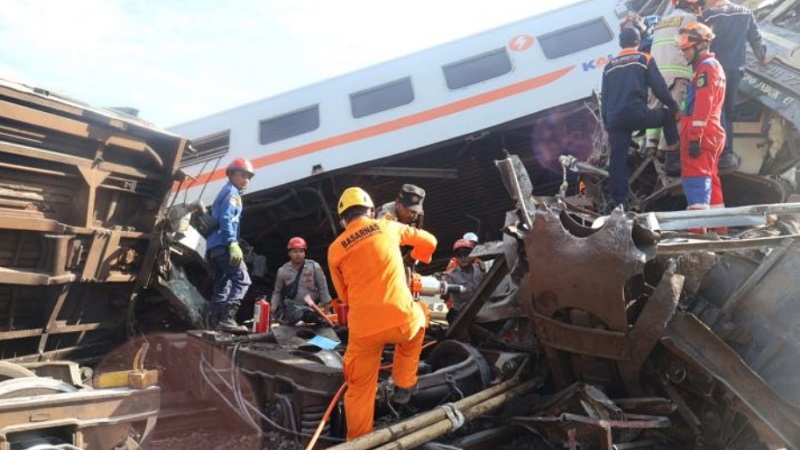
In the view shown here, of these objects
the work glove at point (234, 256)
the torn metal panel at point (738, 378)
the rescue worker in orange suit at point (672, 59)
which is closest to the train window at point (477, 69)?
the rescue worker in orange suit at point (672, 59)

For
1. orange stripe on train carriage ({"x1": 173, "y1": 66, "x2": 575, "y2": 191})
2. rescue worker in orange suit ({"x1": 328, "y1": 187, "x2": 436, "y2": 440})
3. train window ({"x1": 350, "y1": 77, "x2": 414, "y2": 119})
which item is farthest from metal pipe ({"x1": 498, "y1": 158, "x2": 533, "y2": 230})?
train window ({"x1": 350, "y1": 77, "x2": 414, "y2": 119})

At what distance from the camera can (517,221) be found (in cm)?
303

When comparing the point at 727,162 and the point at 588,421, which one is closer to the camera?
the point at 588,421

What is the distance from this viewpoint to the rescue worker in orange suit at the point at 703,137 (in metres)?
3.76

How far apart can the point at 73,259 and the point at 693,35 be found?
4.64 metres

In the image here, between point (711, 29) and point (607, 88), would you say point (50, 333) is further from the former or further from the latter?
point (711, 29)

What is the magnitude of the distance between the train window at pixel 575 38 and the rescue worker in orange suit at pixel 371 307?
4.41 m

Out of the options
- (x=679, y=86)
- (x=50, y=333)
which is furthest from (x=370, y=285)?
(x=679, y=86)

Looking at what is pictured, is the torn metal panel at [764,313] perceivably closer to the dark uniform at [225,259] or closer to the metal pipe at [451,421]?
the metal pipe at [451,421]

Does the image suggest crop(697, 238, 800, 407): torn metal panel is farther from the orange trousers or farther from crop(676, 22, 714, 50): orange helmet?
crop(676, 22, 714, 50): orange helmet

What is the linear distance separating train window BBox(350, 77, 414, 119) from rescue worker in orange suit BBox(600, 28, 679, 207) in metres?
3.09

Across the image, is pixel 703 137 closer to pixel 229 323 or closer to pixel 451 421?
pixel 451 421

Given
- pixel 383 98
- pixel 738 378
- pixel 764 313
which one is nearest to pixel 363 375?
pixel 738 378

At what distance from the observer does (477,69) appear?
276 inches
